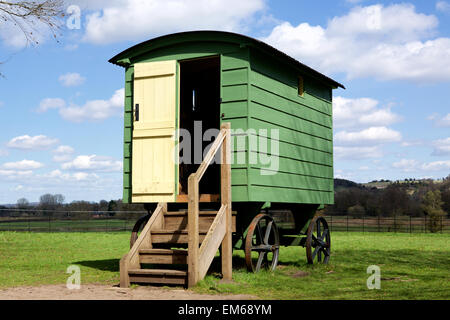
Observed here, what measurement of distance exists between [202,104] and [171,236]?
463 cm

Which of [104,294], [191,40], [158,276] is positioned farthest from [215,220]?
[191,40]

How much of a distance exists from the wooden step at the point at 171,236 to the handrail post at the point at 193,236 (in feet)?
2.21

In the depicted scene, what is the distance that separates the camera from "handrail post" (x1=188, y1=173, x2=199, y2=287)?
736cm

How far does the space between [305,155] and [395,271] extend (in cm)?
309

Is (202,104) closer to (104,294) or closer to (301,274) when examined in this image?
(301,274)

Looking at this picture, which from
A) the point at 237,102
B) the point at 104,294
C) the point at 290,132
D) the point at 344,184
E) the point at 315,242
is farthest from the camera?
the point at 344,184

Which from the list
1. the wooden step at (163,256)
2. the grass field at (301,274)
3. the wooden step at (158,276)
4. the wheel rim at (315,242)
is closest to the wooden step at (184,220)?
the wooden step at (163,256)

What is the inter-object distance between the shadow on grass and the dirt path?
9.10ft

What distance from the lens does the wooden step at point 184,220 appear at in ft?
27.9

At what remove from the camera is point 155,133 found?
370 inches

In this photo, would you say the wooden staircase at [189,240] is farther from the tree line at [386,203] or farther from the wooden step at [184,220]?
the tree line at [386,203]

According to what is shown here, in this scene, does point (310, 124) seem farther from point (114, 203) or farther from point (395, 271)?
point (114, 203)

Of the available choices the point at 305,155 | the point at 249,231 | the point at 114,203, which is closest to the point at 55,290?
the point at 249,231

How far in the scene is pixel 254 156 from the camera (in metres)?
8.94
